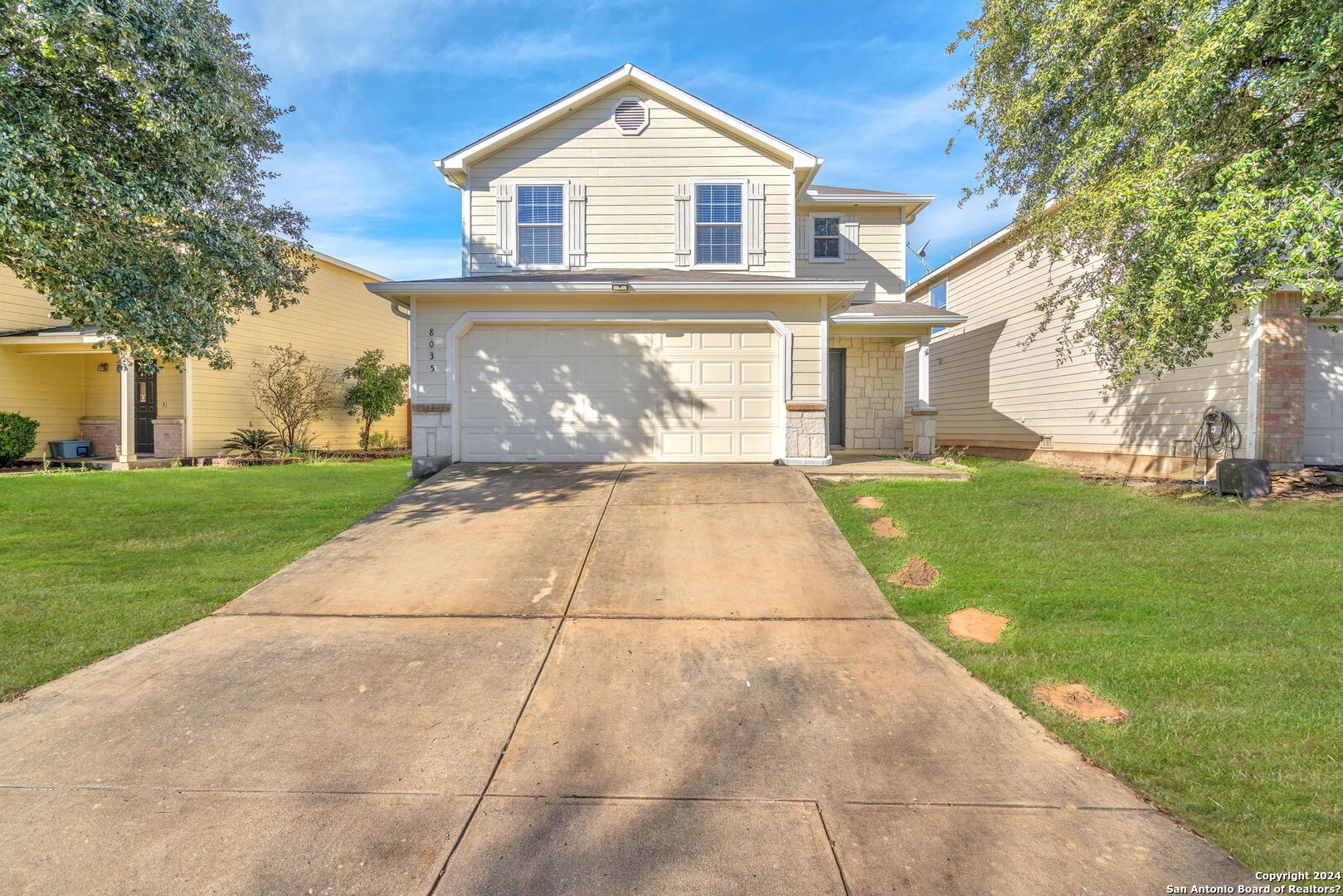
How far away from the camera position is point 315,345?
18.0 metres

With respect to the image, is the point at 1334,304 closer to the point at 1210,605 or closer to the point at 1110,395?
the point at 1210,605

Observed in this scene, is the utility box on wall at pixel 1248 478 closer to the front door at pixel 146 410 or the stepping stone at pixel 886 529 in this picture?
the stepping stone at pixel 886 529

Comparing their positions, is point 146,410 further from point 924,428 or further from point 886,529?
point 924,428

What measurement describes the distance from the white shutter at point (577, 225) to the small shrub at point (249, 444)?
31.6 ft

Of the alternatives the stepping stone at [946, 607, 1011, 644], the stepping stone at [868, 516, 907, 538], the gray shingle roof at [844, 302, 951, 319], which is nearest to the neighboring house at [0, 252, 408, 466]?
the gray shingle roof at [844, 302, 951, 319]

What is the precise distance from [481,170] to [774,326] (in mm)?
6334

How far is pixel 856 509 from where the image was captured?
774 cm

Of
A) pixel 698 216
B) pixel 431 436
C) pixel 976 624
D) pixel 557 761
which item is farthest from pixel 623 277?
pixel 557 761

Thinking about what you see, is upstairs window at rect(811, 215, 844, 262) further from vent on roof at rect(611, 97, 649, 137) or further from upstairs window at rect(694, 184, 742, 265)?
vent on roof at rect(611, 97, 649, 137)

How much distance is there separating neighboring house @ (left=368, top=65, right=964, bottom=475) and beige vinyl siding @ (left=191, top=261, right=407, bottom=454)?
7.07 metres

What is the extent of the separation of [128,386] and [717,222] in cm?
1342

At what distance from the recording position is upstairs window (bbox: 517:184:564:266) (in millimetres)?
11766

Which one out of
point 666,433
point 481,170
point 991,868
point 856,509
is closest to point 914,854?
point 991,868

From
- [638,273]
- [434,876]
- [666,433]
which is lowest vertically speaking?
[434,876]
